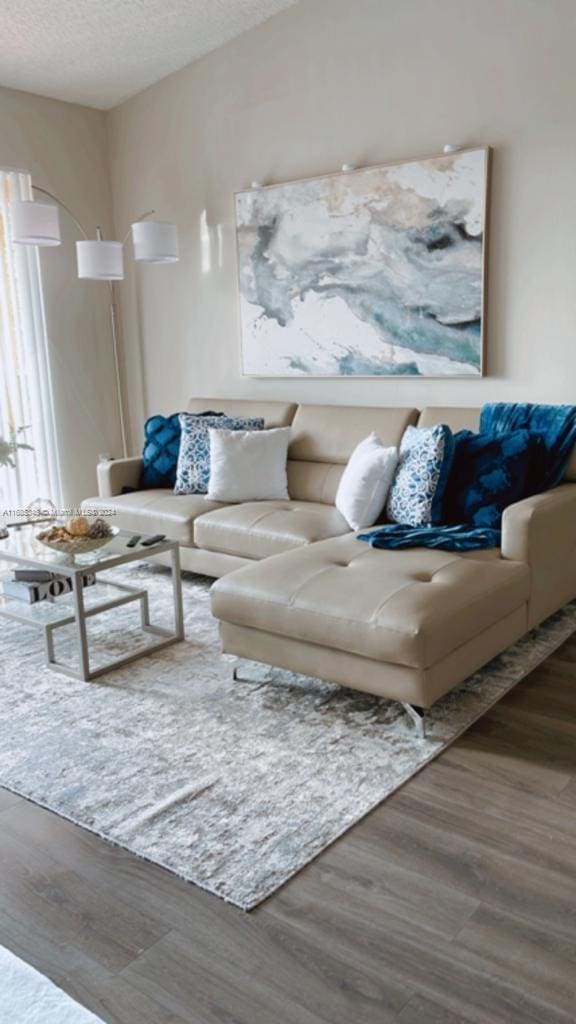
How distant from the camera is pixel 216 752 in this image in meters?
2.50

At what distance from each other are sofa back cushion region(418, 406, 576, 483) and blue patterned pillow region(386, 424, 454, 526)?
343mm

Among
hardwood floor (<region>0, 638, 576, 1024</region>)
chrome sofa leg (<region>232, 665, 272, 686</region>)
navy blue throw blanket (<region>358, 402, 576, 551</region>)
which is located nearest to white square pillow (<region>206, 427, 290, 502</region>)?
navy blue throw blanket (<region>358, 402, 576, 551</region>)

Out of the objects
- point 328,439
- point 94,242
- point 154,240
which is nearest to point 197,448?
point 328,439

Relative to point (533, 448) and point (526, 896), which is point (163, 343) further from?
point (526, 896)

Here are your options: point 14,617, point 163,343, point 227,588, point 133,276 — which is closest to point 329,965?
point 227,588

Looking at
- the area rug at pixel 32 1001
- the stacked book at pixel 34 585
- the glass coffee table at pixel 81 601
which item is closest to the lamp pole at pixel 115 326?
the glass coffee table at pixel 81 601

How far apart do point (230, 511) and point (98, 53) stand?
8.77 feet

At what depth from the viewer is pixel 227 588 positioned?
288 cm

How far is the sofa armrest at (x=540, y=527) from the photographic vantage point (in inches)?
116

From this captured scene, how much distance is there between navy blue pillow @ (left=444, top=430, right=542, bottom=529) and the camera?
131 inches

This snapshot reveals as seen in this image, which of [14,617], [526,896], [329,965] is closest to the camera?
[329,965]

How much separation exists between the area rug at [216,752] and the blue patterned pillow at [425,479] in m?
0.64

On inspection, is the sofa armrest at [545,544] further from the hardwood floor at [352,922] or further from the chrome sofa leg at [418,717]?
the hardwood floor at [352,922]

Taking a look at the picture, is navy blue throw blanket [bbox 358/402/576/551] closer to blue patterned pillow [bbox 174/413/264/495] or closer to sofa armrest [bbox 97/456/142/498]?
blue patterned pillow [bbox 174/413/264/495]
